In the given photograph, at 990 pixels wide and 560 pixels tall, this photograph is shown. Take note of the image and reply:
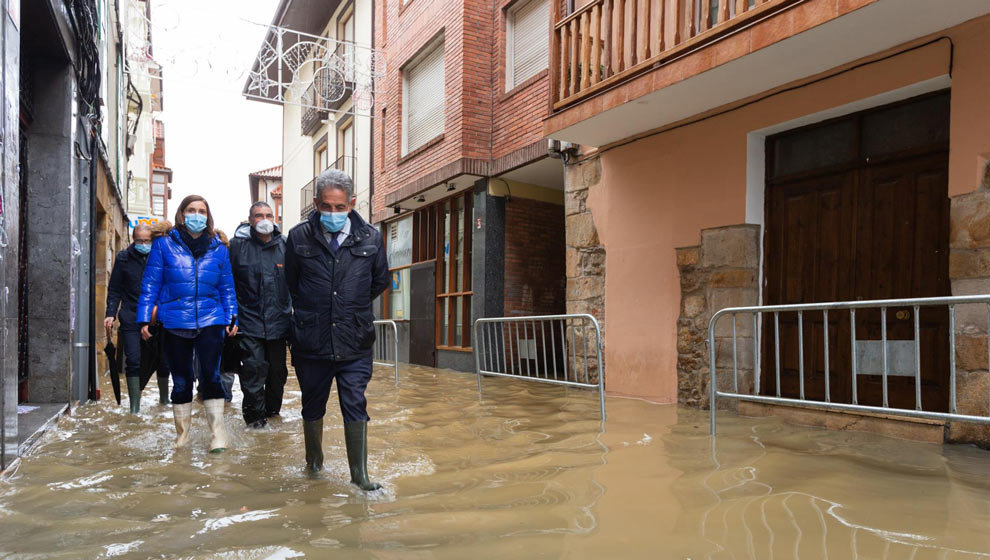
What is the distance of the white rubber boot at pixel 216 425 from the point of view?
4625 mm

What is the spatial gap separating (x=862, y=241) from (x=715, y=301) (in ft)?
4.88

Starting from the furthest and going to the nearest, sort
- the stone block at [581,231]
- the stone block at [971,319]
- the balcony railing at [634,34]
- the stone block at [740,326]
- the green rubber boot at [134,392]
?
1. the stone block at [581,231]
2. the stone block at [740,326]
3. the green rubber boot at [134,392]
4. the balcony railing at [634,34]
5. the stone block at [971,319]

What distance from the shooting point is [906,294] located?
220 inches

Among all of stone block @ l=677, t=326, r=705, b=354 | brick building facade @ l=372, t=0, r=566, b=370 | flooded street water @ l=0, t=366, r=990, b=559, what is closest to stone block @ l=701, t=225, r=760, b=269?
stone block @ l=677, t=326, r=705, b=354

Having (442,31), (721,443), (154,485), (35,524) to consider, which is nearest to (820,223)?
(721,443)

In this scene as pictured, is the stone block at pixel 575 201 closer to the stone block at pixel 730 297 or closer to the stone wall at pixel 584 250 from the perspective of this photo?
the stone wall at pixel 584 250

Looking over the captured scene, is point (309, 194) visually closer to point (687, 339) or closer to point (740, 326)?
point (687, 339)

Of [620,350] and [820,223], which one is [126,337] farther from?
[820,223]

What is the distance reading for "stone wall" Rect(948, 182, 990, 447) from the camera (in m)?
4.72

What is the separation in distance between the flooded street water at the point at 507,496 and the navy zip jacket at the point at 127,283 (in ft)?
3.51

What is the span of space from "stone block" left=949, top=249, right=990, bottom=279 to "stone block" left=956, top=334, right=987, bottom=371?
17.7 inches

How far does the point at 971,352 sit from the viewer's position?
4.76 metres

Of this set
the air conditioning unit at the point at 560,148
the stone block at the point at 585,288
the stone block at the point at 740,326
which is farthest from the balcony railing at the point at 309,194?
the stone block at the point at 740,326

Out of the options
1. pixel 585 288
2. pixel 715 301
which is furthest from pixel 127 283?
pixel 715 301
